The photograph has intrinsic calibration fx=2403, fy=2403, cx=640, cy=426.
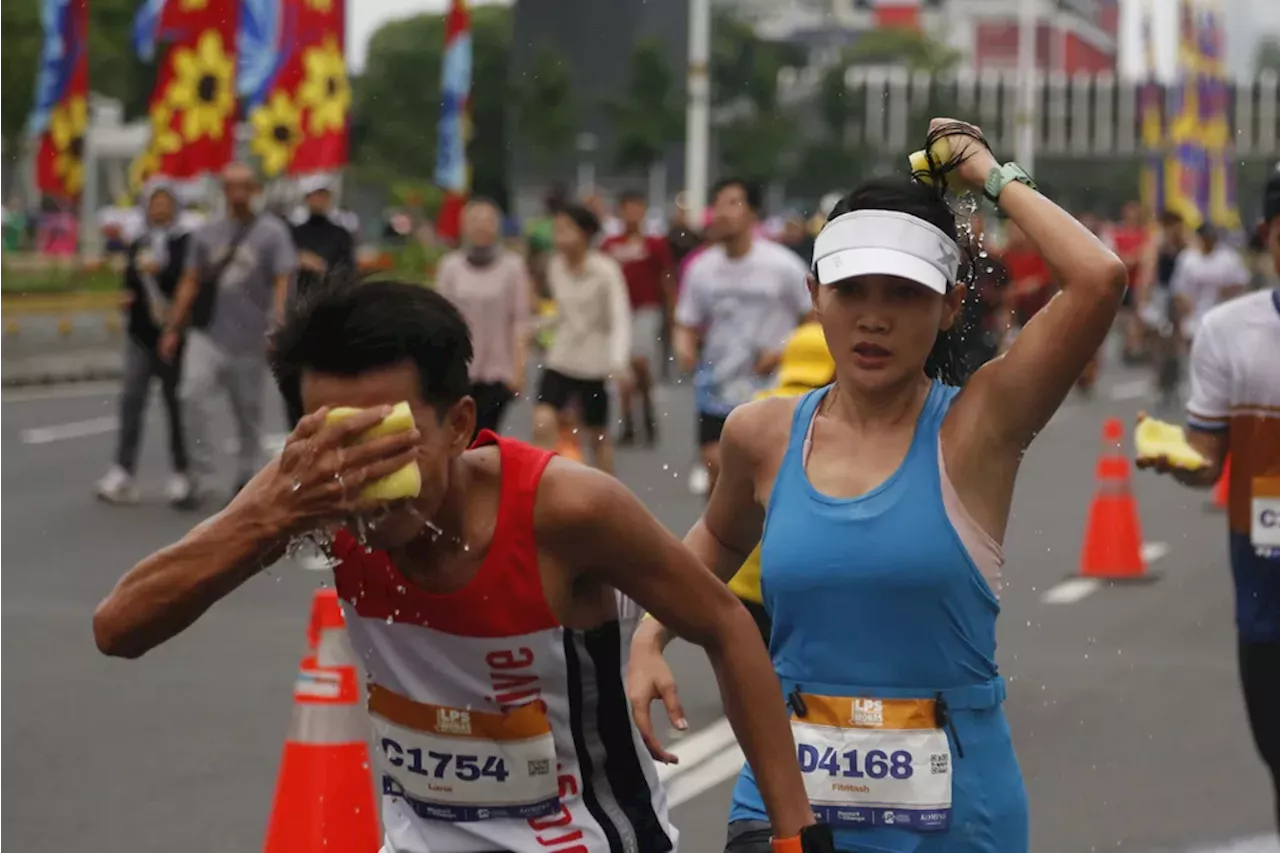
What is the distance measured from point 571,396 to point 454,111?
1659cm

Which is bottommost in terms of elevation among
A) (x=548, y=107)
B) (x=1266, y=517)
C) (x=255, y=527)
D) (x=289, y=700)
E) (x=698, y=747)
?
(x=289, y=700)

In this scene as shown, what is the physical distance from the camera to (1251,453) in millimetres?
5727

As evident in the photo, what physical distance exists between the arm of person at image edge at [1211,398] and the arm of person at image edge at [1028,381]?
2.11 m

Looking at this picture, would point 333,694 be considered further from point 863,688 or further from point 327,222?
point 327,222

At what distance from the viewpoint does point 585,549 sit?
321cm

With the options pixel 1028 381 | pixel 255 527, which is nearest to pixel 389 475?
pixel 255 527

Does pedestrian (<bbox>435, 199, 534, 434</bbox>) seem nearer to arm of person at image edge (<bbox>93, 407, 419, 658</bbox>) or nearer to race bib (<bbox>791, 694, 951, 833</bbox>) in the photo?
race bib (<bbox>791, 694, 951, 833</bbox>)

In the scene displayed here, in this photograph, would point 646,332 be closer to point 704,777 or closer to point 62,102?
point 62,102

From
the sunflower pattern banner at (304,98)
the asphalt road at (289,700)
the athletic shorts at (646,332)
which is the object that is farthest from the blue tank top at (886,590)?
the sunflower pattern banner at (304,98)

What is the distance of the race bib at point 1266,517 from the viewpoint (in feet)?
18.4

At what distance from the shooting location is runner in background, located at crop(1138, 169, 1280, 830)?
219 inches

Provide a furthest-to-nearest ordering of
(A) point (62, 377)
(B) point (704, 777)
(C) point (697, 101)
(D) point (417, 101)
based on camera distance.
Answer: (D) point (417, 101), (C) point (697, 101), (A) point (62, 377), (B) point (704, 777)

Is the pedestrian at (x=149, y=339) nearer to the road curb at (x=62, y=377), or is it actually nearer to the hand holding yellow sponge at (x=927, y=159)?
the road curb at (x=62, y=377)

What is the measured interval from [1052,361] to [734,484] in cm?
61
